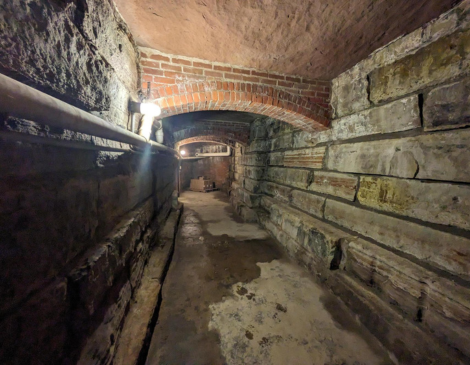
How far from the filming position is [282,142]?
4.27m

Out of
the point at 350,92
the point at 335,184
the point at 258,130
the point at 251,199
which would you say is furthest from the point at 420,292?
the point at 258,130

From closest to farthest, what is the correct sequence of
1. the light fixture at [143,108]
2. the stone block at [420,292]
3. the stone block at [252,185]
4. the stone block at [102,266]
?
1. the stone block at [102,266]
2. the stone block at [420,292]
3. the light fixture at [143,108]
4. the stone block at [252,185]

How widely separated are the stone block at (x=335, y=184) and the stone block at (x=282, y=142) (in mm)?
1159

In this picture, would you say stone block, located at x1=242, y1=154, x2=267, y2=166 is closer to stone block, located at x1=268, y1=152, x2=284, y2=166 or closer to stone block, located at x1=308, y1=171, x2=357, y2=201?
stone block, located at x1=268, y1=152, x2=284, y2=166

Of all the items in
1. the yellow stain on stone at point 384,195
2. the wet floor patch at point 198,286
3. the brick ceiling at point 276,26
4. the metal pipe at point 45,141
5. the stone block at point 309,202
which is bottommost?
the wet floor patch at point 198,286

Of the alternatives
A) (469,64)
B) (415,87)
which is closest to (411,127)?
(415,87)

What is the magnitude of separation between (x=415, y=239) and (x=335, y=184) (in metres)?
1.12

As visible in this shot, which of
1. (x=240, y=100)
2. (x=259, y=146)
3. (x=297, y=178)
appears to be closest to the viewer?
(x=240, y=100)

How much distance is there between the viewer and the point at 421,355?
1447 millimetres

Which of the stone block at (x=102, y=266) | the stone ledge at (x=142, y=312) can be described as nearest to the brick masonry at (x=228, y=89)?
the stone block at (x=102, y=266)

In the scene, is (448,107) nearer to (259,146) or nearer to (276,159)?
(276,159)

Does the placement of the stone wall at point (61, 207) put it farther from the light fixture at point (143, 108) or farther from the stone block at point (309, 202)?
the stone block at point (309, 202)

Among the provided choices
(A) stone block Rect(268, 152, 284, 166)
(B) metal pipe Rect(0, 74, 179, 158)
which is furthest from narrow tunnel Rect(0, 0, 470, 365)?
(A) stone block Rect(268, 152, 284, 166)

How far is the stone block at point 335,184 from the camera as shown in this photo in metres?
2.41
